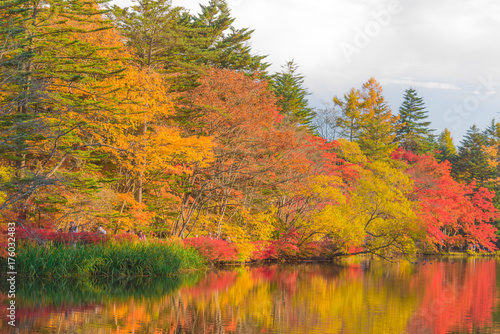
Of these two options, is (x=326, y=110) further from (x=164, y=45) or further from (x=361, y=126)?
(x=164, y=45)

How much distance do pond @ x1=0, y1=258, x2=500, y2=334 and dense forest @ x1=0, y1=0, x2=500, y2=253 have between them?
391 centimetres

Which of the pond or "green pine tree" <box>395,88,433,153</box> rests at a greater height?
"green pine tree" <box>395,88,433,153</box>

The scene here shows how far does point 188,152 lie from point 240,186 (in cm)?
744

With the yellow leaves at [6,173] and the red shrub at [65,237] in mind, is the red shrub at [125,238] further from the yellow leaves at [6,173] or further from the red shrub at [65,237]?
the yellow leaves at [6,173]

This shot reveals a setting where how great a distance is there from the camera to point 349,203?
30547 millimetres

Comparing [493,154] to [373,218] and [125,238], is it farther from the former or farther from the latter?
[125,238]

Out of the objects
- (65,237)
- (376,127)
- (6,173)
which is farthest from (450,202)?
(6,173)

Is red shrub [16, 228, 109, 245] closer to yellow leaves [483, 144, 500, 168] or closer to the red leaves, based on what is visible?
the red leaves

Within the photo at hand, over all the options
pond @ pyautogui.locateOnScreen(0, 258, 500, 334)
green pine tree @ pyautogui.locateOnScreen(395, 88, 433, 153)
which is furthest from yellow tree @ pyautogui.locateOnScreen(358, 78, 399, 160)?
pond @ pyautogui.locateOnScreen(0, 258, 500, 334)

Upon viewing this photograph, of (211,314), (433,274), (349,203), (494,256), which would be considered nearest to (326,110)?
(494,256)

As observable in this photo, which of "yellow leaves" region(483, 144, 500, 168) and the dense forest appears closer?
the dense forest

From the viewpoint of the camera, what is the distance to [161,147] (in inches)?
869

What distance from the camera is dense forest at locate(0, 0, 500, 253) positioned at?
19234 millimetres

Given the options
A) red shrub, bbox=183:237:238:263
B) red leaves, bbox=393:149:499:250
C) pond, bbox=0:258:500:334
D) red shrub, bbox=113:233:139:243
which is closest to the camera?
pond, bbox=0:258:500:334
